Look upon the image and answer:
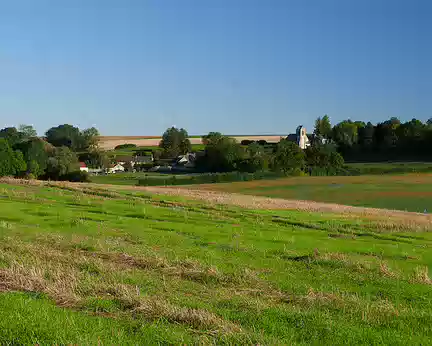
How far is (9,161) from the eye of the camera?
109 meters

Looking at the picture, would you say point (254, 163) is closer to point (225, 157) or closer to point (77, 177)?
point (225, 157)

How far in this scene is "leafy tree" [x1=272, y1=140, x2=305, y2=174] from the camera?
157m

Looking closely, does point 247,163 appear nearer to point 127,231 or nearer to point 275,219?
point 275,219

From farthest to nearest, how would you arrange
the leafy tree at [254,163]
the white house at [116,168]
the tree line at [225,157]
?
1. the white house at [116,168]
2. the leafy tree at [254,163]
3. the tree line at [225,157]

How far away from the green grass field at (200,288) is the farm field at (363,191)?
52.5 metres

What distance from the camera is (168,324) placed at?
9586 mm

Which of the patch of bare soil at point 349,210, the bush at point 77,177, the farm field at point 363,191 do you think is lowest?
the farm field at point 363,191

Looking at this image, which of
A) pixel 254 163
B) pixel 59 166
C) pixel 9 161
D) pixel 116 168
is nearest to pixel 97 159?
pixel 116 168

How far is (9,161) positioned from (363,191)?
7395cm

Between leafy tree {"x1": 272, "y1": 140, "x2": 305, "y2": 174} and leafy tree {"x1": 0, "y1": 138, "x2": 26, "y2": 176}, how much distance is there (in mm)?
76399

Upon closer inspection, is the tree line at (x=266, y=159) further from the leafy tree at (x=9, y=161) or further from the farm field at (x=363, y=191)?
the leafy tree at (x=9, y=161)

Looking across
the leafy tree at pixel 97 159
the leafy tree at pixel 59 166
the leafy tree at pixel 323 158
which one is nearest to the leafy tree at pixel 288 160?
the leafy tree at pixel 323 158

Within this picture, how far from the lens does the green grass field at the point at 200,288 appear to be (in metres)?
9.22

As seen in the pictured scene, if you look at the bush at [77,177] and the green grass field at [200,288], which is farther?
the bush at [77,177]
